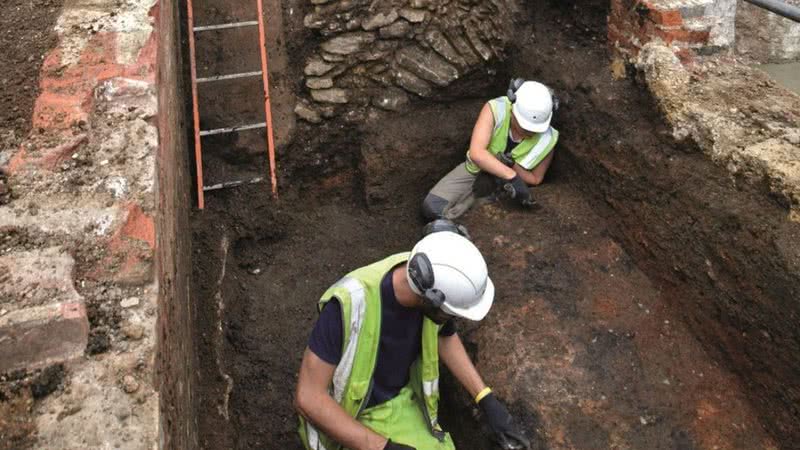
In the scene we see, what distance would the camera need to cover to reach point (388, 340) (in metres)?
3.04

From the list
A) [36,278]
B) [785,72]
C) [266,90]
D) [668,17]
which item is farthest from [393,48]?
[785,72]

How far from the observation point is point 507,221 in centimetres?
466

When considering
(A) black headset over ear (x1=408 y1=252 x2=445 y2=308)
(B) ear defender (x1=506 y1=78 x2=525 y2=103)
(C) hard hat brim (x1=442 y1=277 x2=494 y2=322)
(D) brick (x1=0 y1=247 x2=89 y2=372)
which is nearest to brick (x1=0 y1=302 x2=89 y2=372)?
(D) brick (x1=0 y1=247 x2=89 y2=372)

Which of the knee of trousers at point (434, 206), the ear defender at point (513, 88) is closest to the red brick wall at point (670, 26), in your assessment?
the ear defender at point (513, 88)

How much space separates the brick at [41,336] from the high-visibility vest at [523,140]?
10.3 feet

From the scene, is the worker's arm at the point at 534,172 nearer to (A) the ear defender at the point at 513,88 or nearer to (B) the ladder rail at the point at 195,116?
(A) the ear defender at the point at 513,88

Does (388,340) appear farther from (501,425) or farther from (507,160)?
(507,160)

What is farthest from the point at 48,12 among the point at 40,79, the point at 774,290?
the point at 774,290

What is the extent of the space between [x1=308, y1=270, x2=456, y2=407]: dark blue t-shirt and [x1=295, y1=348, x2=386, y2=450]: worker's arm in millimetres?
50

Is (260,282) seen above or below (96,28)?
below

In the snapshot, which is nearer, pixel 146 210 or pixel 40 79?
pixel 146 210

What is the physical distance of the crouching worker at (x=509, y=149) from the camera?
15.2 ft

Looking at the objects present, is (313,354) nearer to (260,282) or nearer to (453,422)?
(453,422)

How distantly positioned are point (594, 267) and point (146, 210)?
2.51 metres
